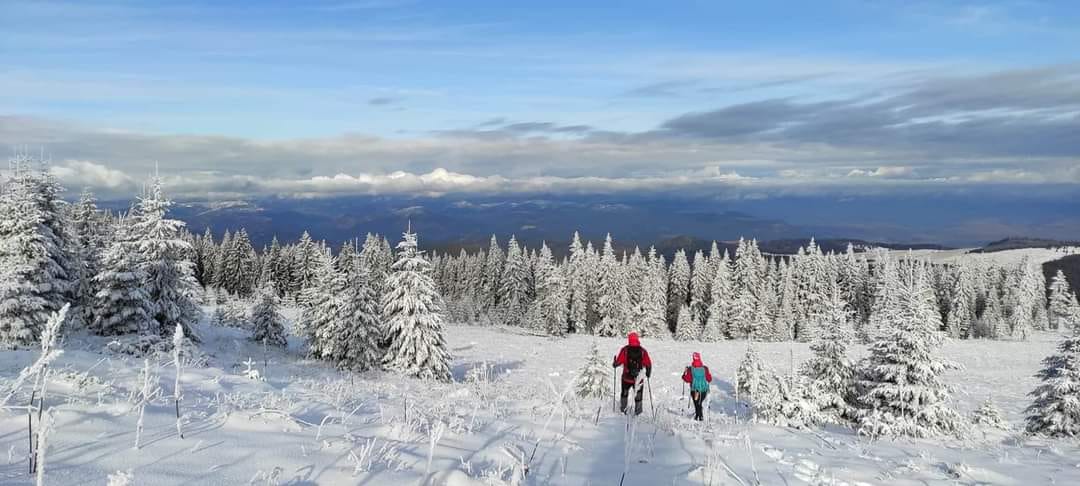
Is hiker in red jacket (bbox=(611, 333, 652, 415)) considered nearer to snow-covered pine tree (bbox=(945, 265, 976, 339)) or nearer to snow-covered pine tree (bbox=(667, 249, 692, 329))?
snow-covered pine tree (bbox=(667, 249, 692, 329))

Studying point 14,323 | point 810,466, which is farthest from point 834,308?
point 14,323

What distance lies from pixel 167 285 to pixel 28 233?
185 inches

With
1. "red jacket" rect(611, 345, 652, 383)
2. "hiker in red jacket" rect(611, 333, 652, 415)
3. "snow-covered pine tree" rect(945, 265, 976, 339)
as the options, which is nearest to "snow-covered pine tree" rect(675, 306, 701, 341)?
"snow-covered pine tree" rect(945, 265, 976, 339)

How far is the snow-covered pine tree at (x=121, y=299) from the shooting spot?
21.5 metres

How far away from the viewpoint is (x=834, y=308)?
722 inches

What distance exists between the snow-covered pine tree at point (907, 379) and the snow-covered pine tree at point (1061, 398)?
3.48 metres

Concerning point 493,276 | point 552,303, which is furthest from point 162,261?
point 493,276

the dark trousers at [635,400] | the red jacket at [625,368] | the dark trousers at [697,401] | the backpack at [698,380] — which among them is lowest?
the dark trousers at [697,401]

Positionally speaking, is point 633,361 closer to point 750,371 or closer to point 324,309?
point 750,371

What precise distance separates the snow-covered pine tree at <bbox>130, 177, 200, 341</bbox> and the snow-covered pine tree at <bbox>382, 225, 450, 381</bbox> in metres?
8.20

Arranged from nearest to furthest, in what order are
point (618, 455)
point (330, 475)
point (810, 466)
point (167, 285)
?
point (330, 475), point (618, 455), point (810, 466), point (167, 285)

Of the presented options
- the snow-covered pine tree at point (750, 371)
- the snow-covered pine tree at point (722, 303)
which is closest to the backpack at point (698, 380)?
the snow-covered pine tree at point (750, 371)

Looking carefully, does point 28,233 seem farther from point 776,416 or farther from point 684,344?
point 684,344

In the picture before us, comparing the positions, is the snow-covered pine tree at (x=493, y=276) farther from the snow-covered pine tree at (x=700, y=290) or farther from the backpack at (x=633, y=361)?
the backpack at (x=633, y=361)
